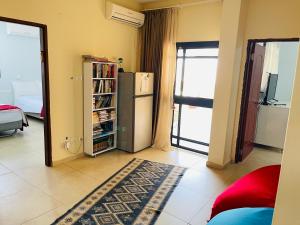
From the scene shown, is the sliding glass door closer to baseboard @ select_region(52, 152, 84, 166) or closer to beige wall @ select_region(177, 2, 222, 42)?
beige wall @ select_region(177, 2, 222, 42)

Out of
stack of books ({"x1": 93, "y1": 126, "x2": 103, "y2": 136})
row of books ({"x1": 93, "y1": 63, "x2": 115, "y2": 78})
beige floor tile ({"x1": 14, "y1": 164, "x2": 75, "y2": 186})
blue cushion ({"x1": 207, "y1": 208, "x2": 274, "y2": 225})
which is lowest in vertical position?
beige floor tile ({"x1": 14, "y1": 164, "x2": 75, "y2": 186})

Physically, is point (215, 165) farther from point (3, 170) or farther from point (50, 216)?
point (3, 170)

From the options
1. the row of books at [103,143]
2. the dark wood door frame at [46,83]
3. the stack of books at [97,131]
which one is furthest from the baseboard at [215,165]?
the dark wood door frame at [46,83]

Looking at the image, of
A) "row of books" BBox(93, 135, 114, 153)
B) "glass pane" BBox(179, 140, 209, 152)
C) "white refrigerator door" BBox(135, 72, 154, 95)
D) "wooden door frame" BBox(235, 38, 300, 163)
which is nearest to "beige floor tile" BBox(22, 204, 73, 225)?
"row of books" BBox(93, 135, 114, 153)

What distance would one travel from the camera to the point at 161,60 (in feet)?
13.8

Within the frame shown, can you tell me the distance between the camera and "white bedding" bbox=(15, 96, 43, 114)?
593 cm

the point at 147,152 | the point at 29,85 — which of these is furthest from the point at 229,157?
the point at 29,85

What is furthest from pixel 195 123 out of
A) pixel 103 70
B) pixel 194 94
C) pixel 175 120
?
pixel 103 70

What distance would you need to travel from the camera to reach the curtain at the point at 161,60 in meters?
4.10

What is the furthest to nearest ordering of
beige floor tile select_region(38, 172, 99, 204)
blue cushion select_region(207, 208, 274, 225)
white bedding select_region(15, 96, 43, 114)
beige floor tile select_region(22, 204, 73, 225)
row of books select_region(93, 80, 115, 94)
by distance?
white bedding select_region(15, 96, 43, 114) → row of books select_region(93, 80, 115, 94) → beige floor tile select_region(38, 172, 99, 204) → beige floor tile select_region(22, 204, 73, 225) → blue cushion select_region(207, 208, 274, 225)

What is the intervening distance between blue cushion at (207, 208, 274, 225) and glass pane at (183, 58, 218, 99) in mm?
2817

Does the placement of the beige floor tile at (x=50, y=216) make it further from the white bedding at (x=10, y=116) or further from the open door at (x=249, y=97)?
the white bedding at (x=10, y=116)

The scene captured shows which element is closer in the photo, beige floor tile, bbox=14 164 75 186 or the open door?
beige floor tile, bbox=14 164 75 186

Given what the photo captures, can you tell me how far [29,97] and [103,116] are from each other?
3497 mm
